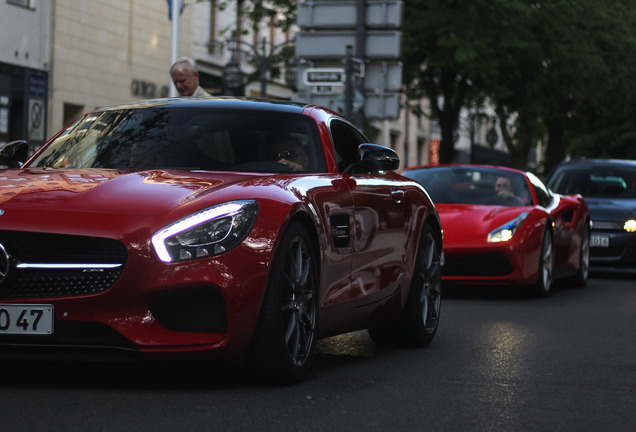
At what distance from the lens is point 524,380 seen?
6.85 metres

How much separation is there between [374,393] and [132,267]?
127 centimetres

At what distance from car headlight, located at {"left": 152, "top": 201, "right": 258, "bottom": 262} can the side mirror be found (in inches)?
67.7

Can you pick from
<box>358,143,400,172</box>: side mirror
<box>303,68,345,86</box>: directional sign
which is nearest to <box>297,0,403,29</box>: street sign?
<box>303,68,345,86</box>: directional sign

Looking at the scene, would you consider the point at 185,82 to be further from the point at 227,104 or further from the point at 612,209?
the point at 612,209

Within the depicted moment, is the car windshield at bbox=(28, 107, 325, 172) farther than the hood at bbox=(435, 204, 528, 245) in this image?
No

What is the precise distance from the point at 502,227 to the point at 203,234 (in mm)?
7565

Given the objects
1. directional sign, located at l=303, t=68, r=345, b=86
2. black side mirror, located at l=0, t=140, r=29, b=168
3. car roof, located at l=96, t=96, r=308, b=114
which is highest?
directional sign, located at l=303, t=68, r=345, b=86

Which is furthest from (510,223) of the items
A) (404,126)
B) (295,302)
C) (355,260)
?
(404,126)

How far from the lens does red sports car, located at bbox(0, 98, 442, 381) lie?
579 centimetres

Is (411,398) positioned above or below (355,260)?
below

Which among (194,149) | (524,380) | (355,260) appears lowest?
(524,380)

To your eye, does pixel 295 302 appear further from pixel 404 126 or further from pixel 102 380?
pixel 404 126

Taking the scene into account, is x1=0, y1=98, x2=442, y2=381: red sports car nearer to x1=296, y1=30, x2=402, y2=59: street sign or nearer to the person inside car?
the person inside car

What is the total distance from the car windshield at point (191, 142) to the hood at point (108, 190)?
0.37 metres
